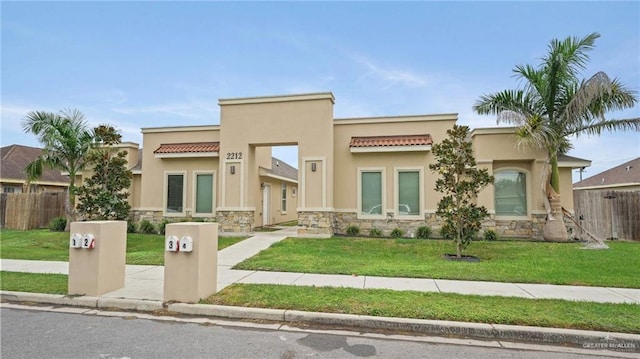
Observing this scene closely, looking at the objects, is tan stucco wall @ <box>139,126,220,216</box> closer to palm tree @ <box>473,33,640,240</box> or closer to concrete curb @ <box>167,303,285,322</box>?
concrete curb @ <box>167,303,285,322</box>

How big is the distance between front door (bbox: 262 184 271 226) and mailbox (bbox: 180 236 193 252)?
1301 centimetres

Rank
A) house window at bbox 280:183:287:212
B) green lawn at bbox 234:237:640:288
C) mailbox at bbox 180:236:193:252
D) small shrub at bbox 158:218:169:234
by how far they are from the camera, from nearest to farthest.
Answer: mailbox at bbox 180:236:193:252, green lawn at bbox 234:237:640:288, small shrub at bbox 158:218:169:234, house window at bbox 280:183:287:212

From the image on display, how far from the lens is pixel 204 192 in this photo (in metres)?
15.7

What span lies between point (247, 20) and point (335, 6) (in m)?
3.33

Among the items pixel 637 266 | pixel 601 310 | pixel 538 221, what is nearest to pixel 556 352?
pixel 601 310

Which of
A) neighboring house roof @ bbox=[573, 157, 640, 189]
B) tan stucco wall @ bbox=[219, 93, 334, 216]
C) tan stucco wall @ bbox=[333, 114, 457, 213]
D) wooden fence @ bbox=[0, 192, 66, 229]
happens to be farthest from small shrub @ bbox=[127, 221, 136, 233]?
neighboring house roof @ bbox=[573, 157, 640, 189]

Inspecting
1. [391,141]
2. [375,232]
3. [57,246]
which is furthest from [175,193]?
→ [391,141]

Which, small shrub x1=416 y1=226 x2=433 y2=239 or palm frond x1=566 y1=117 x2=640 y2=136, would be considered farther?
small shrub x1=416 y1=226 x2=433 y2=239

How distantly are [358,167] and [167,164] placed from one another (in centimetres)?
883

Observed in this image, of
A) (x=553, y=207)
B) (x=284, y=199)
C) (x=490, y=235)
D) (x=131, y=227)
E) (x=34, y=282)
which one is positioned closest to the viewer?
(x=34, y=282)

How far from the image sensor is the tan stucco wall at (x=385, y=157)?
541 inches

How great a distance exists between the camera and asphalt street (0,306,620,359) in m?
3.97

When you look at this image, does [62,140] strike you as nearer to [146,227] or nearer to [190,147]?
[146,227]

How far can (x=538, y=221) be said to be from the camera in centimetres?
1344
